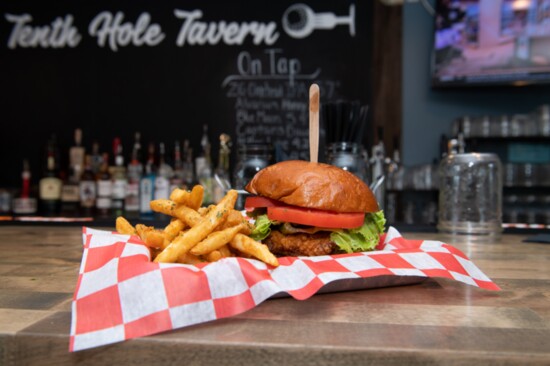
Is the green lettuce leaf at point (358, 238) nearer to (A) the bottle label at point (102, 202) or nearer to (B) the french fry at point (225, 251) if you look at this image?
(B) the french fry at point (225, 251)

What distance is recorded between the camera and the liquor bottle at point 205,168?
396 centimetres

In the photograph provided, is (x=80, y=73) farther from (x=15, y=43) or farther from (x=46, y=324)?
(x=46, y=324)

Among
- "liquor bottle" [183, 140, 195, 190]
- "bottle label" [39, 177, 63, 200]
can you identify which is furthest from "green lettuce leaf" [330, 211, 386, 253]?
"bottle label" [39, 177, 63, 200]

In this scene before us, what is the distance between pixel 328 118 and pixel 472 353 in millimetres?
1729

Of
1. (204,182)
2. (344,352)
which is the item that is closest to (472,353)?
(344,352)

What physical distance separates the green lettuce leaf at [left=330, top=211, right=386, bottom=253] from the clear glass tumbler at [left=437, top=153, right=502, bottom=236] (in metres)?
0.93

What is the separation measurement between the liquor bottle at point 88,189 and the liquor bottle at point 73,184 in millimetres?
68

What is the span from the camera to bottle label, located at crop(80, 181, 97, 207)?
4.21m

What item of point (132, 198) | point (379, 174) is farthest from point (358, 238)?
point (132, 198)

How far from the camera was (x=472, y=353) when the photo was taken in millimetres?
703

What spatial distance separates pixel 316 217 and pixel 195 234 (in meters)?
0.30

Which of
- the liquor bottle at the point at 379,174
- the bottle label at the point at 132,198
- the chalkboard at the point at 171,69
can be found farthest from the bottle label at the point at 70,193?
the liquor bottle at the point at 379,174

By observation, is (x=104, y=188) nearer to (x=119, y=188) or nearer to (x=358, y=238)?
(x=119, y=188)

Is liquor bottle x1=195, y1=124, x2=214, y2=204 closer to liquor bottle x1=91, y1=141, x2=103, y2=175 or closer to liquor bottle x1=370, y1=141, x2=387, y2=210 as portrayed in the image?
liquor bottle x1=91, y1=141, x2=103, y2=175
